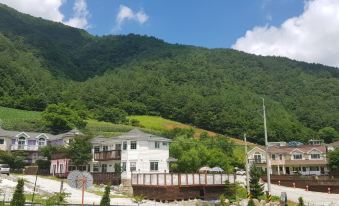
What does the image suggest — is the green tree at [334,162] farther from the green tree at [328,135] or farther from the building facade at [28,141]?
the green tree at [328,135]

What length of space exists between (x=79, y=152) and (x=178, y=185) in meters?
→ 22.3

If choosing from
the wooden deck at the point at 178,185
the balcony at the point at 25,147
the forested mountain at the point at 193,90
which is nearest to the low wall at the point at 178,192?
the wooden deck at the point at 178,185

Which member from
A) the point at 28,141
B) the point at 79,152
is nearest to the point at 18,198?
the point at 79,152

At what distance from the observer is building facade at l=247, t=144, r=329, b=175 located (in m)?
84.8

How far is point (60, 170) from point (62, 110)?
4284 centimetres

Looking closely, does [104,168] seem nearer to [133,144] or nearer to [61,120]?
[133,144]

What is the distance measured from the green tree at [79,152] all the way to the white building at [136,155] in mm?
2064

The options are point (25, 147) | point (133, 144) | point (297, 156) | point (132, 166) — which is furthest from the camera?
point (297, 156)

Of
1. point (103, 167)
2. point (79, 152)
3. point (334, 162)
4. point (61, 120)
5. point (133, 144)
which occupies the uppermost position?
point (61, 120)

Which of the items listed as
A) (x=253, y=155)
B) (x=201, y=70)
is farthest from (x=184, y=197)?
(x=201, y=70)

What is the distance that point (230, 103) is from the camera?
149000mm

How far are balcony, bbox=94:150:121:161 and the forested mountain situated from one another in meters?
60.9

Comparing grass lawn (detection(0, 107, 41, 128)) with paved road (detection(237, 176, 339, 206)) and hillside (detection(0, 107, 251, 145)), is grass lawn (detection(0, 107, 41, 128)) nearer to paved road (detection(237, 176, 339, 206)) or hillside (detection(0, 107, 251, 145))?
hillside (detection(0, 107, 251, 145))

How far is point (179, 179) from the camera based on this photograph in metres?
44.1
